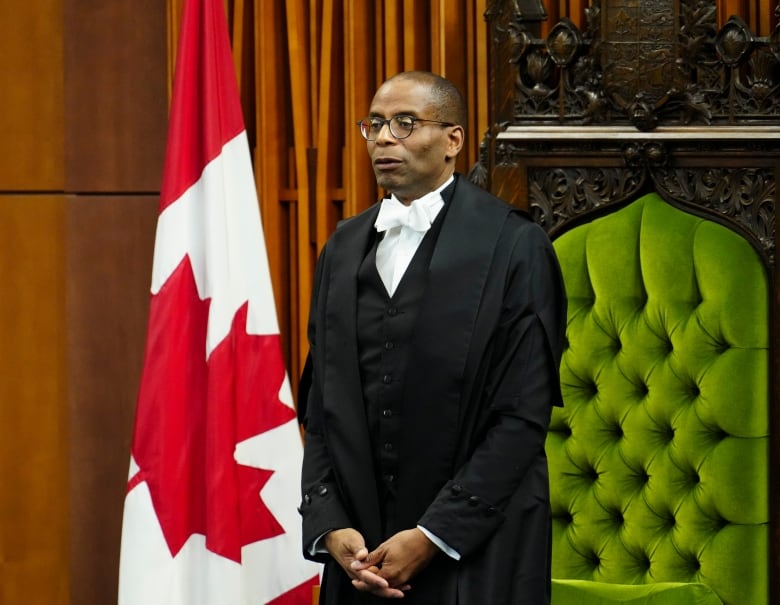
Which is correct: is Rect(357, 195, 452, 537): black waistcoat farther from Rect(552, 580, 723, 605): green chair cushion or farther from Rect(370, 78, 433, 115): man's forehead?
Rect(552, 580, 723, 605): green chair cushion

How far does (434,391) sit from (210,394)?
1.04 meters

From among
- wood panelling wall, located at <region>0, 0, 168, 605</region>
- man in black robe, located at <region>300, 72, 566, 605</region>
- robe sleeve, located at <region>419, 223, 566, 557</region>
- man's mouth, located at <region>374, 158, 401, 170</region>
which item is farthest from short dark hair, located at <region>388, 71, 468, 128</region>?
wood panelling wall, located at <region>0, 0, 168, 605</region>

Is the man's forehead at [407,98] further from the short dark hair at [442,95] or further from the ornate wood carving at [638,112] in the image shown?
the ornate wood carving at [638,112]

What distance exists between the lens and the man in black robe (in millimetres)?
2117

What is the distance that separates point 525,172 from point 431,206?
0.63m

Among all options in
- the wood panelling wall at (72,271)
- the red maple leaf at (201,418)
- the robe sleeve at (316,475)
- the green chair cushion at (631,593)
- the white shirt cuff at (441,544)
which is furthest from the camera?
the wood panelling wall at (72,271)

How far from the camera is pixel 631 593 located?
105 inches

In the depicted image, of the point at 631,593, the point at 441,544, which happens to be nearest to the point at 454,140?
the point at 441,544

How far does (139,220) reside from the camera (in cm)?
359

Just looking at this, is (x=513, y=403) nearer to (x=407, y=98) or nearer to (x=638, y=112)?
(x=407, y=98)

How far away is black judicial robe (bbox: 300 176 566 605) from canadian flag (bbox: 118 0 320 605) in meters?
0.88

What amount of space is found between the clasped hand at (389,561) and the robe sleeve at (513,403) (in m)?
0.04

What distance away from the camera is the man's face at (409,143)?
2.23 m

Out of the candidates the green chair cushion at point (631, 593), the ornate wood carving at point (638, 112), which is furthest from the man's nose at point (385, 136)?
the green chair cushion at point (631, 593)
